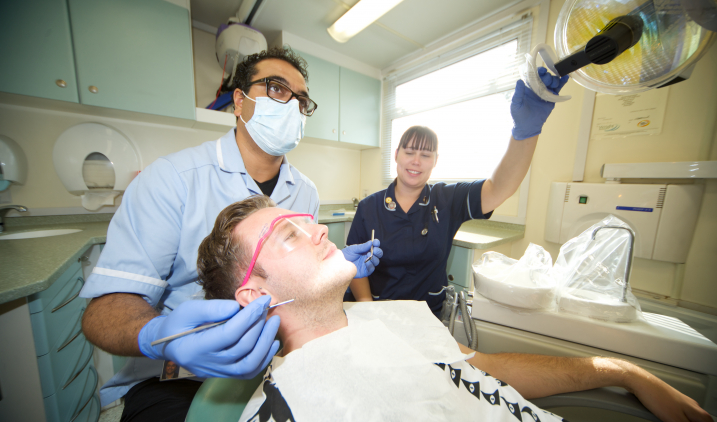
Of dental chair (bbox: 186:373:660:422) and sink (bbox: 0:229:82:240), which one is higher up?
sink (bbox: 0:229:82:240)

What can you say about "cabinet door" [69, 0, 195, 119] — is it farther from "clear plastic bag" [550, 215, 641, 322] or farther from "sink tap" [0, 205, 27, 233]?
"clear plastic bag" [550, 215, 641, 322]

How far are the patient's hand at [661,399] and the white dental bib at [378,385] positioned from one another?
268 mm

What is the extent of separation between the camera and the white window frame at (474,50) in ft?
6.08

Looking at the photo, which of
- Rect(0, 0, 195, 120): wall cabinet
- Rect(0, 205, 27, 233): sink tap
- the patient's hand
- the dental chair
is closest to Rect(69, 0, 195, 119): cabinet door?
Rect(0, 0, 195, 120): wall cabinet

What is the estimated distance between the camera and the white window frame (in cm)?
185

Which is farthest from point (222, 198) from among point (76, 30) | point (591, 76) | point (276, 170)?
point (76, 30)

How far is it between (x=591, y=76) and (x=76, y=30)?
9.21ft

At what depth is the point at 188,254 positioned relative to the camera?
923 millimetres

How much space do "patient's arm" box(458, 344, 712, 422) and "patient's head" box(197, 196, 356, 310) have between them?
64cm

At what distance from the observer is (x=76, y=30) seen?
1.47 m

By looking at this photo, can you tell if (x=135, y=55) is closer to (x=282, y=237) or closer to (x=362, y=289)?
(x=282, y=237)

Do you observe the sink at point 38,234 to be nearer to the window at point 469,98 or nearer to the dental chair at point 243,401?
the dental chair at point 243,401

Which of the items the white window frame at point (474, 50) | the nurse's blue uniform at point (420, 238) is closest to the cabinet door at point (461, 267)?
the nurse's blue uniform at point (420, 238)

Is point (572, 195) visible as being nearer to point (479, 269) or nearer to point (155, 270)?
point (479, 269)
